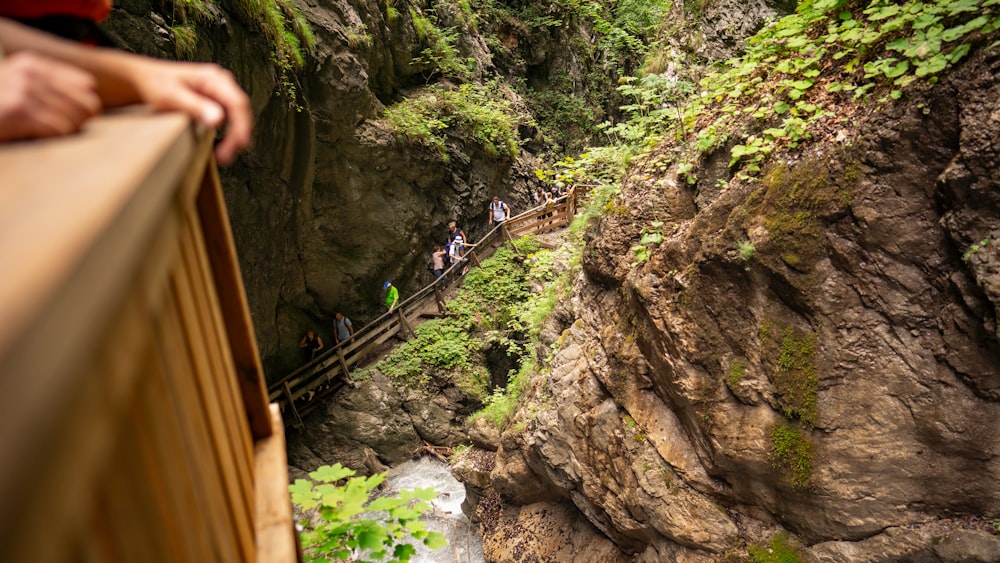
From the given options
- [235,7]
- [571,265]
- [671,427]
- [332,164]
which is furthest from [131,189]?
[332,164]

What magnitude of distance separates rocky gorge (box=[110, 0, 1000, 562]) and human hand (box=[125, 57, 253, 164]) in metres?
3.92

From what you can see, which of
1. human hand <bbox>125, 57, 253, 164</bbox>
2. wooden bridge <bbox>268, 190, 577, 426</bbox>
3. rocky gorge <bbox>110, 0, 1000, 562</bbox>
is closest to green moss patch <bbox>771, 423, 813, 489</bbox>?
rocky gorge <bbox>110, 0, 1000, 562</bbox>

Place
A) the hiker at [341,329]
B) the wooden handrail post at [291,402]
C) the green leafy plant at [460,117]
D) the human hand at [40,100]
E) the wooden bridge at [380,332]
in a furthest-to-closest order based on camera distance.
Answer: the green leafy plant at [460,117] < the hiker at [341,329] < the wooden bridge at [380,332] < the wooden handrail post at [291,402] < the human hand at [40,100]

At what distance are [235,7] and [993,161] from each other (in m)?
8.63

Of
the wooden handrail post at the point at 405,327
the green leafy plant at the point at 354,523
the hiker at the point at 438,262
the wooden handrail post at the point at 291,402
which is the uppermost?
the green leafy plant at the point at 354,523

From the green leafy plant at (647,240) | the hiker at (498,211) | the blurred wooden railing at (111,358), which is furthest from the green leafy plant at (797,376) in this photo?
the hiker at (498,211)

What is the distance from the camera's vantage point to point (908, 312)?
3752mm

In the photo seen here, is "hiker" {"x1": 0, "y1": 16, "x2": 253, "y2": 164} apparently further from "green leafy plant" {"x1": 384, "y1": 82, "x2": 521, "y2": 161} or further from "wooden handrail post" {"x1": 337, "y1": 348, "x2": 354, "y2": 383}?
"green leafy plant" {"x1": 384, "y1": 82, "x2": 521, "y2": 161}

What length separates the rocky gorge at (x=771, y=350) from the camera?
3578mm

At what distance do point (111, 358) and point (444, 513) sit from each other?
404 inches

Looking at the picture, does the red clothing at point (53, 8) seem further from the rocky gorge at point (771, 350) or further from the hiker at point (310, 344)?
the hiker at point (310, 344)

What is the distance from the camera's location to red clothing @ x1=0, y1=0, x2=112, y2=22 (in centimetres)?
105

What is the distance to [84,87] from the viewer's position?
785 mm

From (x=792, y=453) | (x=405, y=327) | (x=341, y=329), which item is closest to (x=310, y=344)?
(x=341, y=329)
